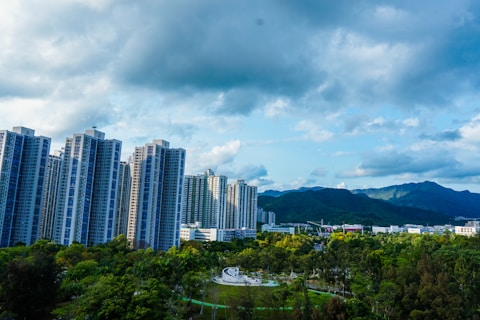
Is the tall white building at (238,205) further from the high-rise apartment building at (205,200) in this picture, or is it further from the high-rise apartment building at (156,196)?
the high-rise apartment building at (156,196)

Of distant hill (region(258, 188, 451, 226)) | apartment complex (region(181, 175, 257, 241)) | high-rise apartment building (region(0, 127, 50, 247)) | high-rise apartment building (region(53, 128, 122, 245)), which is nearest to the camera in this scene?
high-rise apartment building (region(0, 127, 50, 247))

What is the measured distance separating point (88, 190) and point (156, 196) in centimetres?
768

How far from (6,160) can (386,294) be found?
107ft

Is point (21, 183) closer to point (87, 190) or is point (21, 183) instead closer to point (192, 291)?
point (87, 190)

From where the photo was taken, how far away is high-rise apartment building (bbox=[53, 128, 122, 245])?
1371 inches

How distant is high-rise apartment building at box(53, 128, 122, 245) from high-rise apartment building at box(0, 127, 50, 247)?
192 cm

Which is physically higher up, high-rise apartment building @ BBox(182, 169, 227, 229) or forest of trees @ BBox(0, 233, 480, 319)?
high-rise apartment building @ BBox(182, 169, 227, 229)

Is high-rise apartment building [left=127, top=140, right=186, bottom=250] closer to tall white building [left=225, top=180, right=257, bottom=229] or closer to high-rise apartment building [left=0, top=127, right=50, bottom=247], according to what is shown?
high-rise apartment building [left=0, top=127, right=50, bottom=247]

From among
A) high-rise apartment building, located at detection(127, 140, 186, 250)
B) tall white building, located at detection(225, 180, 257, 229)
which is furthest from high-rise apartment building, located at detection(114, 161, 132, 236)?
tall white building, located at detection(225, 180, 257, 229)

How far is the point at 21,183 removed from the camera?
34250mm

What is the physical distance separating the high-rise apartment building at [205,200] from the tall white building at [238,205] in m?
2.70

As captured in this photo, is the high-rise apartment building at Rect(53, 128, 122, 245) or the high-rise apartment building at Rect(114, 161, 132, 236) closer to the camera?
the high-rise apartment building at Rect(53, 128, 122, 245)

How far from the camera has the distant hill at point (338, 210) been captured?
113 m

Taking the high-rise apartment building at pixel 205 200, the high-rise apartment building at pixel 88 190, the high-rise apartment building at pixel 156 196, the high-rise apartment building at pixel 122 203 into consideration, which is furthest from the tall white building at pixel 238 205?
the high-rise apartment building at pixel 88 190
